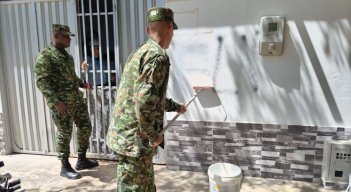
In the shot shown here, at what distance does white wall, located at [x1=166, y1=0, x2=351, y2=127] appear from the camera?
3031 mm

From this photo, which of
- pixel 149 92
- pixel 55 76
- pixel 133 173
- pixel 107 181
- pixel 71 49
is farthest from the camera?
pixel 71 49

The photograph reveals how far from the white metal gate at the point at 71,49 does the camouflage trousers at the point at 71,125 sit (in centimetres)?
29

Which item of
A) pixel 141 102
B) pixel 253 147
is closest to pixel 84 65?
pixel 141 102

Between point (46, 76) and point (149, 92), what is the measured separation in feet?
5.97

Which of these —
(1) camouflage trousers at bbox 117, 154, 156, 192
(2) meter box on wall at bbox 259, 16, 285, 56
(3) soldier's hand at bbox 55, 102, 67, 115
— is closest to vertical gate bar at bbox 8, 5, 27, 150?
(3) soldier's hand at bbox 55, 102, 67, 115

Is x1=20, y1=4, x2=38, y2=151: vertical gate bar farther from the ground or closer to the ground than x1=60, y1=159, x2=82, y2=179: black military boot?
farther from the ground

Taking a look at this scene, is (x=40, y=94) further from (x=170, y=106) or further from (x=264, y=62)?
(x=264, y=62)

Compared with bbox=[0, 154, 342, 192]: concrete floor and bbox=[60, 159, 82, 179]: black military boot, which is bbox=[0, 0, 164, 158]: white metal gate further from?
bbox=[60, 159, 82, 179]: black military boot

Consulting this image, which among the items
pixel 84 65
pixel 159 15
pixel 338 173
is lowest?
pixel 338 173

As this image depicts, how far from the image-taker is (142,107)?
191cm

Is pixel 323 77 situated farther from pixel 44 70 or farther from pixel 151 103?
pixel 44 70

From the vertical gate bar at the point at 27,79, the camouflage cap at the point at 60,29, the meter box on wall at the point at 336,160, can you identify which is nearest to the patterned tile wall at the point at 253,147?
the meter box on wall at the point at 336,160

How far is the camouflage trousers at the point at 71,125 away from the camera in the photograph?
3.46m

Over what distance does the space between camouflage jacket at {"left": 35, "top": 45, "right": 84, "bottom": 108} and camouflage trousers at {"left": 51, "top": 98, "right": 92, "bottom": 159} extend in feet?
0.39
